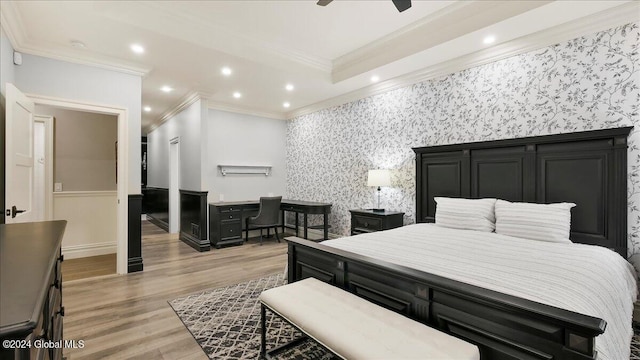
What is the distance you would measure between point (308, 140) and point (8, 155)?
14.2 feet

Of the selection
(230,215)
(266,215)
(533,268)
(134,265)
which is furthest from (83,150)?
(533,268)

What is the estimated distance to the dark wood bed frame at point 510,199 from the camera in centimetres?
125

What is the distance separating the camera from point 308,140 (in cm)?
608

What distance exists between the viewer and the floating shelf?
19.1 ft

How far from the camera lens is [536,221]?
2.64 meters

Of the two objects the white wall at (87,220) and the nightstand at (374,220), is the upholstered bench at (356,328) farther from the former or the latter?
the white wall at (87,220)

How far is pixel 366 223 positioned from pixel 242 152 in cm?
312

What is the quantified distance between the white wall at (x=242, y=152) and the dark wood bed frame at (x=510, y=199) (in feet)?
11.3

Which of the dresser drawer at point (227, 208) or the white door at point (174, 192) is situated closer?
the dresser drawer at point (227, 208)

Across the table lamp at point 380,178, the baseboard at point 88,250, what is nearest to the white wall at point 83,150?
the baseboard at point 88,250

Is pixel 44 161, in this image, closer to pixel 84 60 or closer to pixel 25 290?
pixel 84 60

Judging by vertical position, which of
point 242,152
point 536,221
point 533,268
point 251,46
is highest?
point 251,46

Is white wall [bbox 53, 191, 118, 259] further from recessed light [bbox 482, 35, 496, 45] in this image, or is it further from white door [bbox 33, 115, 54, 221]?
recessed light [bbox 482, 35, 496, 45]

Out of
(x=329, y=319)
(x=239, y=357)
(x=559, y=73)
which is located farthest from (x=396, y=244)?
(x=559, y=73)
